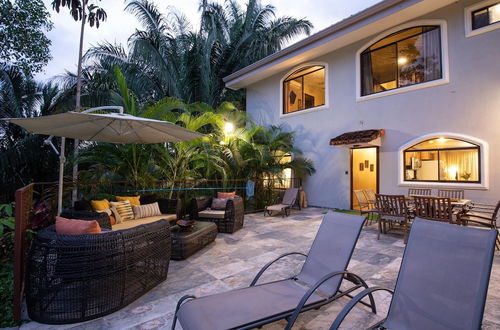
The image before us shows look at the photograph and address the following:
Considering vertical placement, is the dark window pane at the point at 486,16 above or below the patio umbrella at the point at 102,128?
above

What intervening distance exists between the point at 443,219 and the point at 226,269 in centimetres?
434

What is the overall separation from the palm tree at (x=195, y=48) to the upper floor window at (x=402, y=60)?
21.9 ft

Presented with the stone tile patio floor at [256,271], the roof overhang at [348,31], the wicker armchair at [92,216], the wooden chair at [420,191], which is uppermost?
the roof overhang at [348,31]

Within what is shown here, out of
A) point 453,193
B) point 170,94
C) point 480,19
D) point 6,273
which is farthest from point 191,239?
point 170,94

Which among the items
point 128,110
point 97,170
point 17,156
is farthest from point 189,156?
point 17,156

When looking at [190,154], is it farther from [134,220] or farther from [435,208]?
[435,208]

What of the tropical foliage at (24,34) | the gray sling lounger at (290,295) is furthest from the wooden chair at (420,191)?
the tropical foliage at (24,34)

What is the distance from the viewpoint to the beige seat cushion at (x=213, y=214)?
6504 mm

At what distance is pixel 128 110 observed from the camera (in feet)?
24.2

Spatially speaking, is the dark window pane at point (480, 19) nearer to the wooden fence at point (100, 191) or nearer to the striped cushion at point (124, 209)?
the wooden fence at point (100, 191)

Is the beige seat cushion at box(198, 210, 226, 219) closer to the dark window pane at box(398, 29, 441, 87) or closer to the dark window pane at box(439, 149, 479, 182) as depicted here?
the dark window pane at box(439, 149, 479, 182)

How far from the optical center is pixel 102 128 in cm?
543

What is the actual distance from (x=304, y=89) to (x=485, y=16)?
6.47m

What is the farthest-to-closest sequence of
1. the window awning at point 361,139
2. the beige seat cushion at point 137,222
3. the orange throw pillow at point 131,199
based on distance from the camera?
the window awning at point 361,139 → the orange throw pillow at point 131,199 → the beige seat cushion at point 137,222
